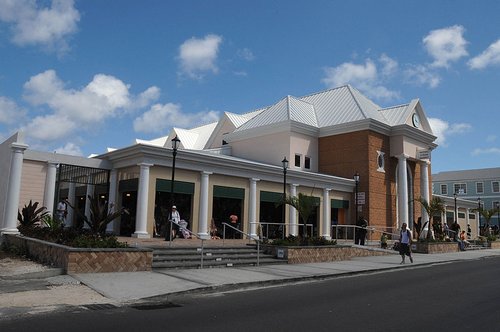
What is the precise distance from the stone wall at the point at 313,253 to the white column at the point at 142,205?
6.05 m

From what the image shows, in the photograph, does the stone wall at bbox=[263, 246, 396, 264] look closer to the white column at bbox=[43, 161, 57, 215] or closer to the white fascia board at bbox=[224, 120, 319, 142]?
the white column at bbox=[43, 161, 57, 215]

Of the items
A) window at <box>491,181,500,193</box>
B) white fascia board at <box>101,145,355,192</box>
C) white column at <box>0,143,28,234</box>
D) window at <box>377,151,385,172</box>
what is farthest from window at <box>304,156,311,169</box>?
window at <box>491,181,500,193</box>

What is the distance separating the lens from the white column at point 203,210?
23203 mm

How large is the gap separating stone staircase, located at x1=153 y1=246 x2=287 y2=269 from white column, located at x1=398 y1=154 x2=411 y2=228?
19209mm

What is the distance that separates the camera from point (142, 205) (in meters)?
21.0

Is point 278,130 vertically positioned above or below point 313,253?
above

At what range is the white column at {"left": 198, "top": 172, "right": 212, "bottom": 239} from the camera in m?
23.2

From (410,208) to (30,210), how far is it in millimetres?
28572

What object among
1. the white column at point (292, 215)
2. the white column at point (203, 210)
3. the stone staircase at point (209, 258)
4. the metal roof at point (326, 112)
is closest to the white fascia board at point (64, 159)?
the white column at point (203, 210)

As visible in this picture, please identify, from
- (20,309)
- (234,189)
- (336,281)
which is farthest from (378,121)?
(20,309)

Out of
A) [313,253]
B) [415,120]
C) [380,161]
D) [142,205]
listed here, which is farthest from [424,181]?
[142,205]

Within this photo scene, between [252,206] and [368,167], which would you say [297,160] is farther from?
[252,206]

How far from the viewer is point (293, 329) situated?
7012 mm

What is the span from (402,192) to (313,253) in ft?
58.0
